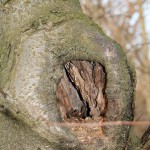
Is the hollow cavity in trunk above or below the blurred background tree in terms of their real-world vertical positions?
above

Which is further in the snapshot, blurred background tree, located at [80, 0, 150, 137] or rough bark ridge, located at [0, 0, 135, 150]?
blurred background tree, located at [80, 0, 150, 137]

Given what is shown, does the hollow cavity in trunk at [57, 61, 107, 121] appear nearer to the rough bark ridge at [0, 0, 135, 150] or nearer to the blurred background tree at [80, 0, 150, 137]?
the rough bark ridge at [0, 0, 135, 150]

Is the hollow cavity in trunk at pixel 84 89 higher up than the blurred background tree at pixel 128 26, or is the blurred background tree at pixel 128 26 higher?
the hollow cavity in trunk at pixel 84 89

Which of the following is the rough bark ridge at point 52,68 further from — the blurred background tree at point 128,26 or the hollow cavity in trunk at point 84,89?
the blurred background tree at point 128,26

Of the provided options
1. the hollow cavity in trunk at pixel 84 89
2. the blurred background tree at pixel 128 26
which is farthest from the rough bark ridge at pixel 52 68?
the blurred background tree at pixel 128 26

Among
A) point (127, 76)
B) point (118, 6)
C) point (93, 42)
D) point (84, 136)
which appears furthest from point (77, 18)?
point (118, 6)

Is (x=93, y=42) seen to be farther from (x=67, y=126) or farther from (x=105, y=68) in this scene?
(x=67, y=126)

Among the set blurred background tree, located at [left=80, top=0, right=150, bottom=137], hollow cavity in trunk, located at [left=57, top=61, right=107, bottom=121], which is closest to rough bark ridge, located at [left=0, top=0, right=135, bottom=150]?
hollow cavity in trunk, located at [left=57, top=61, right=107, bottom=121]

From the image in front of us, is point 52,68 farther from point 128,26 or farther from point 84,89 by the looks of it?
point 128,26

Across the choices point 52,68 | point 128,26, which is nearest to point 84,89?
point 52,68
